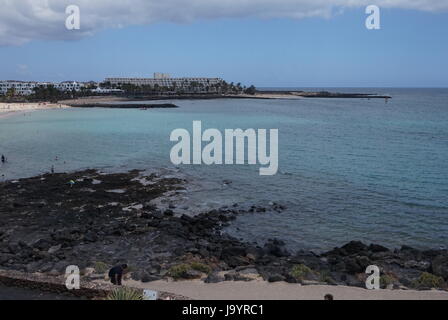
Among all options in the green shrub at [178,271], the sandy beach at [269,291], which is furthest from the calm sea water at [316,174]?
the green shrub at [178,271]

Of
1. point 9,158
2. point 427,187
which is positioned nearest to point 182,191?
point 427,187

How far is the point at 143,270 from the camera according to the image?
14.6 meters

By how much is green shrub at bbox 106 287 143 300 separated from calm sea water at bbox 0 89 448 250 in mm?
9309

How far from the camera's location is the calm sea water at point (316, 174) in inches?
806

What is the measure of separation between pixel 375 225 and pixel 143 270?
11.3m

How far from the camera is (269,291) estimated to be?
1266 cm

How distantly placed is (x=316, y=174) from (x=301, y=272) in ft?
61.8

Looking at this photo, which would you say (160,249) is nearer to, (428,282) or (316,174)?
(428,282)

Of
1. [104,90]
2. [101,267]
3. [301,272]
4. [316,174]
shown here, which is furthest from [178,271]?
[104,90]

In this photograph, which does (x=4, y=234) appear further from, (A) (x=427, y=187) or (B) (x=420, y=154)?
(B) (x=420, y=154)

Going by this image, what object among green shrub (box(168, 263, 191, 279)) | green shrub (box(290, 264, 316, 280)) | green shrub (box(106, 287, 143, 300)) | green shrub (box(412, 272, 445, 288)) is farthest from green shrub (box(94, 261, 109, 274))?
green shrub (box(412, 272, 445, 288))

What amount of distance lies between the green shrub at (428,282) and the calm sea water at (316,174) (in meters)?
4.75

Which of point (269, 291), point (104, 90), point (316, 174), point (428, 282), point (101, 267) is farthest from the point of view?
point (104, 90)

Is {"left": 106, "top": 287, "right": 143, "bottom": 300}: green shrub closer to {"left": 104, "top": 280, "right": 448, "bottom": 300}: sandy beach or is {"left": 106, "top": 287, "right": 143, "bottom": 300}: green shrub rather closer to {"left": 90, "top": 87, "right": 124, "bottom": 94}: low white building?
{"left": 104, "top": 280, "right": 448, "bottom": 300}: sandy beach
